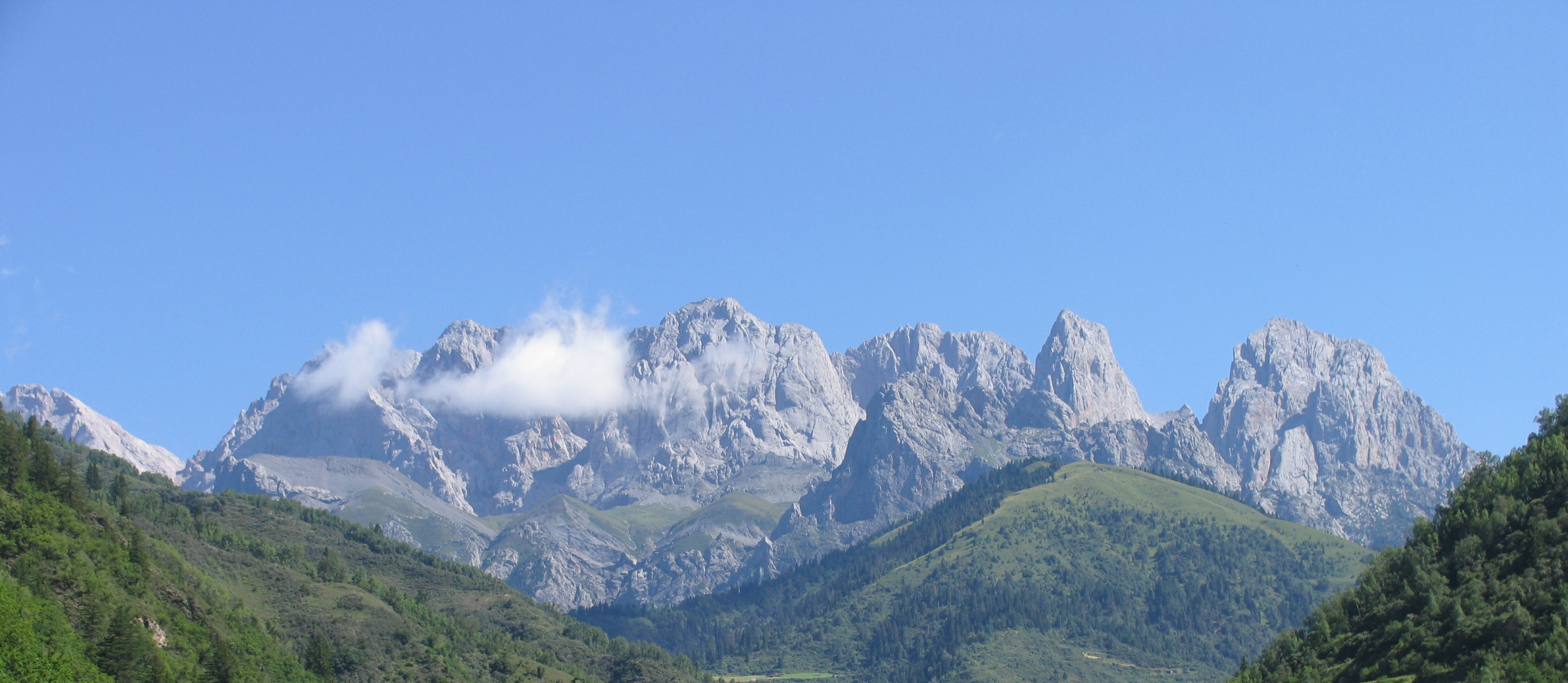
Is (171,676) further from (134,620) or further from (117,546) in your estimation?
(117,546)

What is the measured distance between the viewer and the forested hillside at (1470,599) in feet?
436

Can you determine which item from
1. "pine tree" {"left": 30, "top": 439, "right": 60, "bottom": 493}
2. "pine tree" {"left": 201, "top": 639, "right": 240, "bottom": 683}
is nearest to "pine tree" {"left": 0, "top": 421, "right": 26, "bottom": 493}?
"pine tree" {"left": 30, "top": 439, "right": 60, "bottom": 493}

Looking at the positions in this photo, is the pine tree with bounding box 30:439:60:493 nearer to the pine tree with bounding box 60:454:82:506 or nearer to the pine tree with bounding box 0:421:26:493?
the pine tree with bounding box 60:454:82:506

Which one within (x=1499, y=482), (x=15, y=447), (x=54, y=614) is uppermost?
(x=15, y=447)

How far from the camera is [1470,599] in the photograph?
473 ft

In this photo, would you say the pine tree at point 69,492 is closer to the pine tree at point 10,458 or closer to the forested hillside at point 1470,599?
the pine tree at point 10,458

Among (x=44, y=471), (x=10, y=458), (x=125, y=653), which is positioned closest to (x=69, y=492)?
(x=44, y=471)

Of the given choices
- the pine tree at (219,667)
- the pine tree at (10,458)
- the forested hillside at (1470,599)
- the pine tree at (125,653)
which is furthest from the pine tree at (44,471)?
the forested hillside at (1470,599)

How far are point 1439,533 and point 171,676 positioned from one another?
483 feet

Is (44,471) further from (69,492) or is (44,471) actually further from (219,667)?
(219,667)

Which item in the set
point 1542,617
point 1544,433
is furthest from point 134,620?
point 1544,433

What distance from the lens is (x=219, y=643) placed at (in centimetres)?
18875

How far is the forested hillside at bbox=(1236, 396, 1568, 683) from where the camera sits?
13288 cm

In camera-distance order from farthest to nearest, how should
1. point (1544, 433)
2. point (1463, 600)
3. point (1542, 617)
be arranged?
point (1544, 433) → point (1463, 600) → point (1542, 617)
